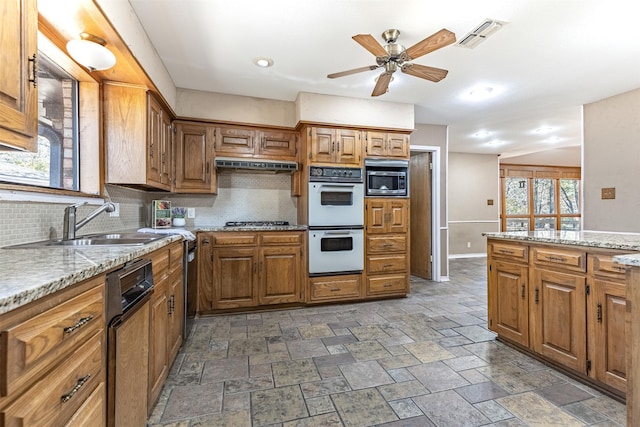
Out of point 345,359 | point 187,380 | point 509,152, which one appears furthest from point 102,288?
point 509,152

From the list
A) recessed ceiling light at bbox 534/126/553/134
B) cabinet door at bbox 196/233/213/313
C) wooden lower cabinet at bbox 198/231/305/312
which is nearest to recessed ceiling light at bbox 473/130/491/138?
recessed ceiling light at bbox 534/126/553/134

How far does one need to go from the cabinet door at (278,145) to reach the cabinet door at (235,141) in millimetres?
117

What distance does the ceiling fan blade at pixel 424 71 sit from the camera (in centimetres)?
240

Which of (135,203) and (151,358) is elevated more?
(135,203)

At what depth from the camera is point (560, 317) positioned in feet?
6.49

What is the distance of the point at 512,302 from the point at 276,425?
1.99m

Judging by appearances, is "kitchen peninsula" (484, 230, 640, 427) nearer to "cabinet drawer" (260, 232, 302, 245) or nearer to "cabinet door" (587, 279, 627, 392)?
"cabinet door" (587, 279, 627, 392)

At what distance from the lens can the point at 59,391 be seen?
0.77 m

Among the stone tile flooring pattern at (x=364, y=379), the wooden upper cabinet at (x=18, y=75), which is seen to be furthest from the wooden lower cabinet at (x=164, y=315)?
the wooden upper cabinet at (x=18, y=75)

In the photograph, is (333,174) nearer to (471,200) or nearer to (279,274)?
(279,274)

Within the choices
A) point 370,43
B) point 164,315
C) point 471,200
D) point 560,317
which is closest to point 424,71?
point 370,43

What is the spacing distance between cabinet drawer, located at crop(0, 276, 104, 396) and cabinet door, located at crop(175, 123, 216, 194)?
2.57 metres

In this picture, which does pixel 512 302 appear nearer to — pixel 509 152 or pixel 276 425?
pixel 276 425

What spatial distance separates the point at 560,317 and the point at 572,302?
147mm
